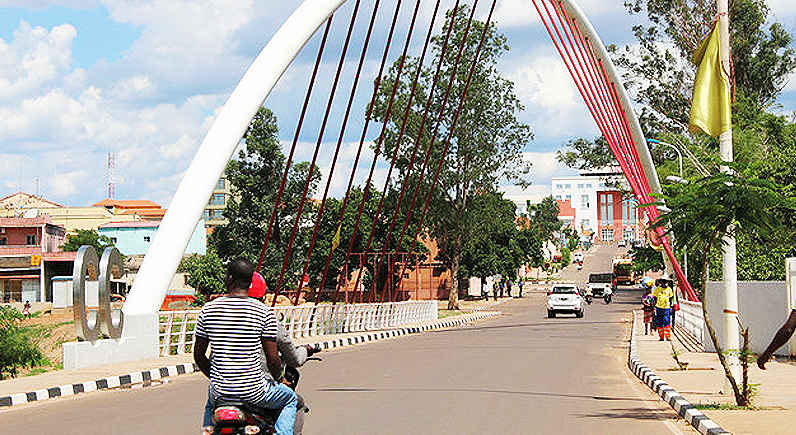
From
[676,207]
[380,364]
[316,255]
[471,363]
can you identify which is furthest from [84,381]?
[316,255]

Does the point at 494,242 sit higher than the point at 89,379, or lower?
higher

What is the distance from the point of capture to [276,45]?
24297mm

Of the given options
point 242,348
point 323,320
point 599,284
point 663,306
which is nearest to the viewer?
point 242,348

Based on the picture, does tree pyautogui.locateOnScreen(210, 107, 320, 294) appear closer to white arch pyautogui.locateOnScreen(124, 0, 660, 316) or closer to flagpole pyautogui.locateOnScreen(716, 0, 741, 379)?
white arch pyautogui.locateOnScreen(124, 0, 660, 316)

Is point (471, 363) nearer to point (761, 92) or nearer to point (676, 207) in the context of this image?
point (676, 207)

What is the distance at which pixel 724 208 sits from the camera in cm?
1190

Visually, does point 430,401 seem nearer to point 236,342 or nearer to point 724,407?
point 724,407

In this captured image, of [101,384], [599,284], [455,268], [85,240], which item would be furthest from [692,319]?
[85,240]

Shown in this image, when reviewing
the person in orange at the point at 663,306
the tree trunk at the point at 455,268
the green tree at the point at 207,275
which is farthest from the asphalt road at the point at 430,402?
the green tree at the point at 207,275

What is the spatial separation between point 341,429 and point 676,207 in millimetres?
5010

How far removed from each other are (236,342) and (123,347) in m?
15.1

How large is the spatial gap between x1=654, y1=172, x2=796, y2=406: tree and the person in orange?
1252 cm

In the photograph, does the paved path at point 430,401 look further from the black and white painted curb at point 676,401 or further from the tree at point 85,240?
the tree at point 85,240

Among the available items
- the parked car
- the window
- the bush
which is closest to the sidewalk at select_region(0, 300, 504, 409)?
the bush
